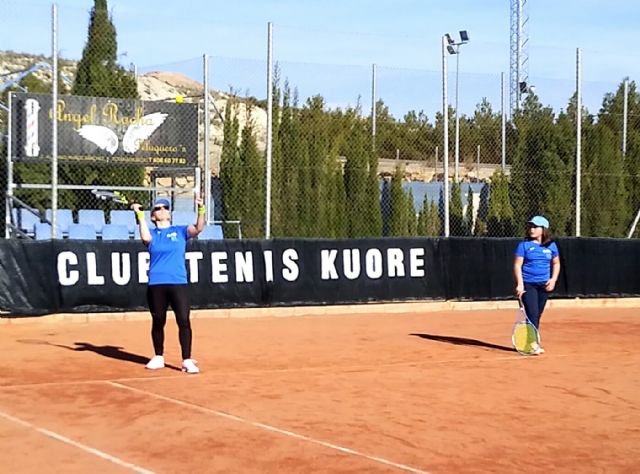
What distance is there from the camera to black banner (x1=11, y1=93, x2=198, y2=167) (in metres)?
19.4

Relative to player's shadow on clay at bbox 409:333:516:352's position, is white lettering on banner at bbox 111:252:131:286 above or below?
above

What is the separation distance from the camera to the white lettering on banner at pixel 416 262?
19.4 metres

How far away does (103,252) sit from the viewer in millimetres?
16812

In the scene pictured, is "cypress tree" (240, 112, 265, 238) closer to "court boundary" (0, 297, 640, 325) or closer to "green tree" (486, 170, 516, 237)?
"court boundary" (0, 297, 640, 325)

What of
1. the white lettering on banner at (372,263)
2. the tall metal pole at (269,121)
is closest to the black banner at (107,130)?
the tall metal pole at (269,121)

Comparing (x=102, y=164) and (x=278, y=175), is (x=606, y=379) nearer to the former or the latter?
(x=278, y=175)

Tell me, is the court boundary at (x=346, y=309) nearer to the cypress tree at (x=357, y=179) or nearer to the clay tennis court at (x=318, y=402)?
the clay tennis court at (x=318, y=402)

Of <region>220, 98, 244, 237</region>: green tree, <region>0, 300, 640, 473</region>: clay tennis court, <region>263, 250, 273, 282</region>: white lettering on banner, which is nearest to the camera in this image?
<region>0, 300, 640, 473</region>: clay tennis court

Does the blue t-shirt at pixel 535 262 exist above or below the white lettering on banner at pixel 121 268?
above

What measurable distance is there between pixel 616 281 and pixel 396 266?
5.10 metres

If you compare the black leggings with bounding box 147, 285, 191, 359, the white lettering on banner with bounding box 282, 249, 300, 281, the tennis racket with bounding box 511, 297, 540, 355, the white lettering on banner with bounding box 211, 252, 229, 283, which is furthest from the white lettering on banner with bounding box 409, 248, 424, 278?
the black leggings with bounding box 147, 285, 191, 359

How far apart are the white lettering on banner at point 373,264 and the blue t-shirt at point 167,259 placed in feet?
26.5

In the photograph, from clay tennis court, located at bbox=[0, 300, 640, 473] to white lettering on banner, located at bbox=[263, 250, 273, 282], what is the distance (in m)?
2.14

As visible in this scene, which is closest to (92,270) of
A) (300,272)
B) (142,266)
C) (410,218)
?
(142,266)
